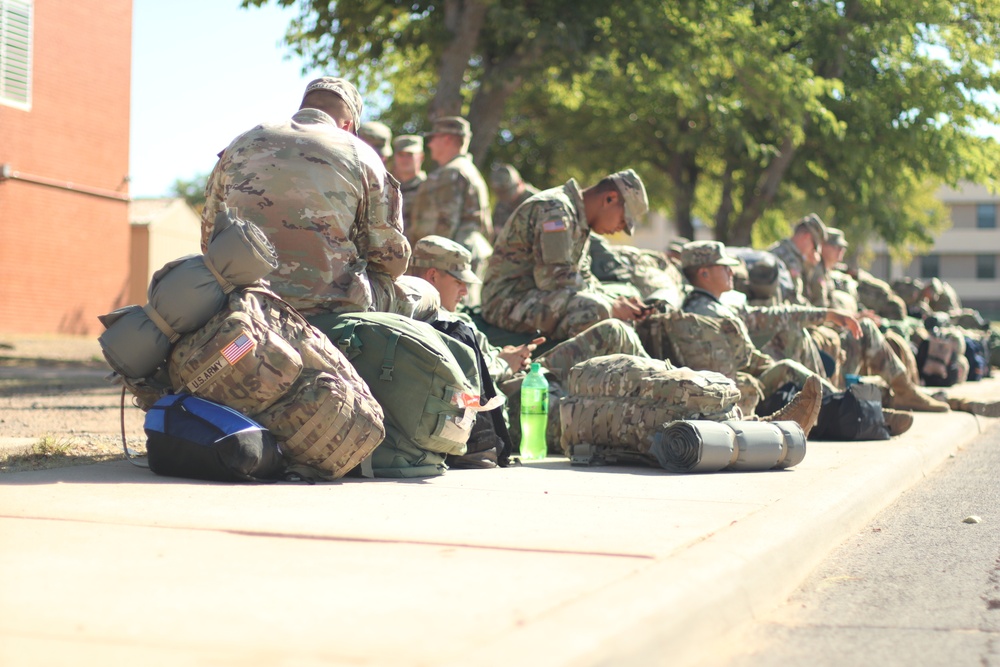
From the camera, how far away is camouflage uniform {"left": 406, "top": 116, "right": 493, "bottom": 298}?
33.7ft

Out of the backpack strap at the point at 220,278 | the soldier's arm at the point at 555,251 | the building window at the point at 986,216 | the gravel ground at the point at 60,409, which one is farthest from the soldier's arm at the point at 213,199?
the building window at the point at 986,216

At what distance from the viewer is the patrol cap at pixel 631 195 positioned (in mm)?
7762

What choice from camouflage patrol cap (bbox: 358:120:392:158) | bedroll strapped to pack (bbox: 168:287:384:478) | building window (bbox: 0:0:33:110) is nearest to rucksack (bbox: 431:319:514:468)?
bedroll strapped to pack (bbox: 168:287:384:478)

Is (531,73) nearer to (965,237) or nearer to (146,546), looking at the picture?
(146,546)

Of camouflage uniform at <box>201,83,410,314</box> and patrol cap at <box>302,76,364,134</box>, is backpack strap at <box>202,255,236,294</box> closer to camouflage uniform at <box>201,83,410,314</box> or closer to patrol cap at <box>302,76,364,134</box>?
camouflage uniform at <box>201,83,410,314</box>

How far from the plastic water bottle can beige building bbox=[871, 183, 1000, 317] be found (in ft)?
249

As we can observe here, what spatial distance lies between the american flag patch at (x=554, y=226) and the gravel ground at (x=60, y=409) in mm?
2792

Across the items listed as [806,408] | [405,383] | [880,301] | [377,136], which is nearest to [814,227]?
[880,301]

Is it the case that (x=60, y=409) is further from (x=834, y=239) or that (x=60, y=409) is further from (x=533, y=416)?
(x=834, y=239)

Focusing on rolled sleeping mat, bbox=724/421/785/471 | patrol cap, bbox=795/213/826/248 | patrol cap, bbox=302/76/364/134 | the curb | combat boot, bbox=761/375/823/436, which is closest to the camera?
the curb

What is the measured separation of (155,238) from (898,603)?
41612 millimetres

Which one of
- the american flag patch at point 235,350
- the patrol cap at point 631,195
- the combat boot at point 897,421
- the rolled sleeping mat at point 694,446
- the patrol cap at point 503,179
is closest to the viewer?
the american flag patch at point 235,350

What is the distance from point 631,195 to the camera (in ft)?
25.6

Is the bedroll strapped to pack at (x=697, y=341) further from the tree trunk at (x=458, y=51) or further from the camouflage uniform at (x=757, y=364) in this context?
the tree trunk at (x=458, y=51)
